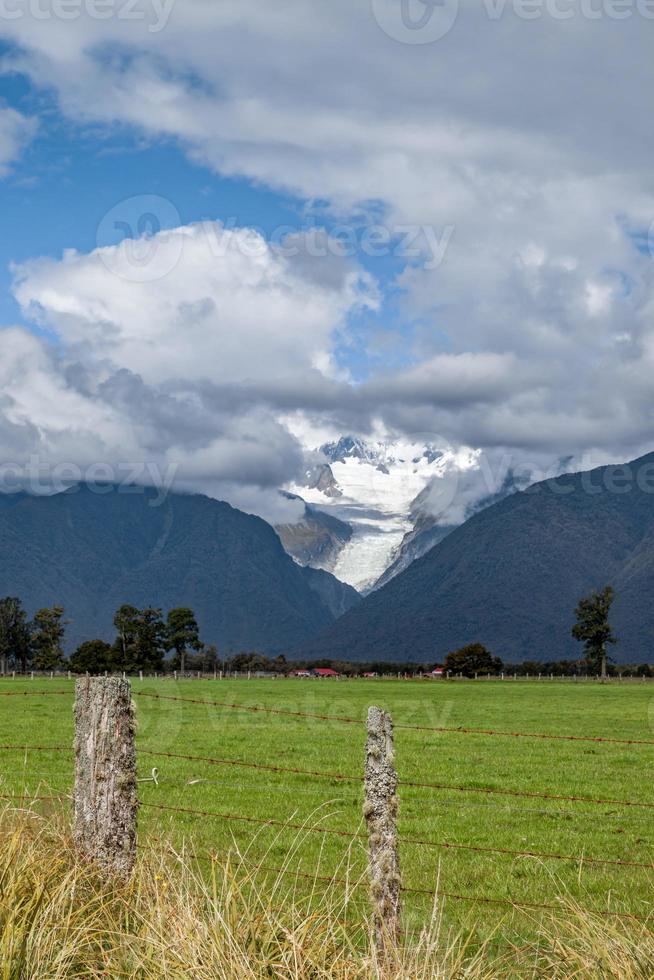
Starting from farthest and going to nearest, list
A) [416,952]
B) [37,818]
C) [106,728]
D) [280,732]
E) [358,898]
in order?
[280,732], [358,898], [37,818], [106,728], [416,952]

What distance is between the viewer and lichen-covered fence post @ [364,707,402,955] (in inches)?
283

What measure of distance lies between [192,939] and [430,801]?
41.3 ft

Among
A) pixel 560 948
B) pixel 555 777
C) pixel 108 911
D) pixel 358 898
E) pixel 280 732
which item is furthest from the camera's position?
pixel 280 732

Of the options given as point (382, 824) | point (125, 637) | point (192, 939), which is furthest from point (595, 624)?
point (192, 939)

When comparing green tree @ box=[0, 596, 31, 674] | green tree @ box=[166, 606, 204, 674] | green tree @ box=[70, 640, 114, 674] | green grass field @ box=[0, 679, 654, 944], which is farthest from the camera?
green tree @ box=[0, 596, 31, 674]

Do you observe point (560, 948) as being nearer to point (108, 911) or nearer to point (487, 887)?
point (108, 911)

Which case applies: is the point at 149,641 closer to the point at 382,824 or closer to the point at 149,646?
the point at 149,646

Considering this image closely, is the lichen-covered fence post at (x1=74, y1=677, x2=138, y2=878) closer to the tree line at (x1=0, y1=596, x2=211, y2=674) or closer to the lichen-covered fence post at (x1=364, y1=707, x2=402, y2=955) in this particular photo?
the lichen-covered fence post at (x1=364, y1=707, x2=402, y2=955)

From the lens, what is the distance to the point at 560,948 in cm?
689

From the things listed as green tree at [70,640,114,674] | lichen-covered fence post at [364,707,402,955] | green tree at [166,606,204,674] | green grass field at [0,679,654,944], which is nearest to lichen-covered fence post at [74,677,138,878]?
green grass field at [0,679,654,944]

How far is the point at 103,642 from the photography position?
159 meters

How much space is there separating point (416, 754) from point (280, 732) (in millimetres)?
7338

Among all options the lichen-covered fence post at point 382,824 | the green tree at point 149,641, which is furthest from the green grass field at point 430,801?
the green tree at point 149,641

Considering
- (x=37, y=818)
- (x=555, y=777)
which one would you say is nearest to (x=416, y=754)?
(x=555, y=777)
